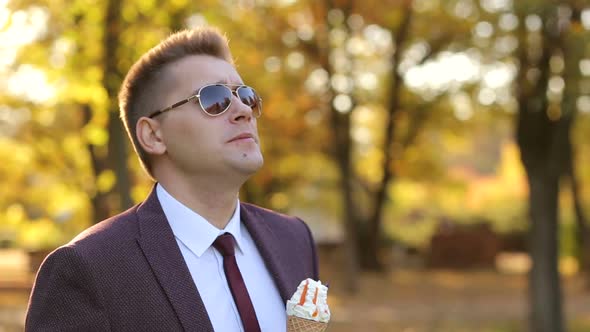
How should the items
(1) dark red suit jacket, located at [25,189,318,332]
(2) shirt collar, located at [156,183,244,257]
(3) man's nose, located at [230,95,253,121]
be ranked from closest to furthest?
(1) dark red suit jacket, located at [25,189,318,332], (2) shirt collar, located at [156,183,244,257], (3) man's nose, located at [230,95,253,121]

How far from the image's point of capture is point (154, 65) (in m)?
2.88

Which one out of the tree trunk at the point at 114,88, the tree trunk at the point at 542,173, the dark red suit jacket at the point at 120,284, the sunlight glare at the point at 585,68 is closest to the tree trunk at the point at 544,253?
the tree trunk at the point at 542,173

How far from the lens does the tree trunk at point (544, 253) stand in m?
12.7

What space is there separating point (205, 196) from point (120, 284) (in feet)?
1.66

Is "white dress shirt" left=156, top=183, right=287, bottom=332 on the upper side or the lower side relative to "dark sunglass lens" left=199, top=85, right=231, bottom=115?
lower

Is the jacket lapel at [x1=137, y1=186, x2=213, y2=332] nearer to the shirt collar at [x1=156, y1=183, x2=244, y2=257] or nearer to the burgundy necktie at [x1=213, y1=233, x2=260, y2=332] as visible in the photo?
the shirt collar at [x1=156, y1=183, x2=244, y2=257]

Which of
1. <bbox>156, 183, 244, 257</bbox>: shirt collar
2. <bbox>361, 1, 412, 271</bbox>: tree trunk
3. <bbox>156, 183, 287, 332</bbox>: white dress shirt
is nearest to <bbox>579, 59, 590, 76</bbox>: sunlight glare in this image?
<bbox>361, 1, 412, 271</bbox>: tree trunk

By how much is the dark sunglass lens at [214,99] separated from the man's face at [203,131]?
0.07 ft

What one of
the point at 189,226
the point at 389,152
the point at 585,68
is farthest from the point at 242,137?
the point at 389,152

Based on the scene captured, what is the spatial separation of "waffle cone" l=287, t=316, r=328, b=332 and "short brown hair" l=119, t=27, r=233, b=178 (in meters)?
0.83

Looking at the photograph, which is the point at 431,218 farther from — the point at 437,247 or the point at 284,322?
the point at 284,322

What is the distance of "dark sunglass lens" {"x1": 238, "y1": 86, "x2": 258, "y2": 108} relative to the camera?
115 inches

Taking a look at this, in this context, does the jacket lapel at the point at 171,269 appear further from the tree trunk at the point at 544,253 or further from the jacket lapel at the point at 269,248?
the tree trunk at the point at 544,253

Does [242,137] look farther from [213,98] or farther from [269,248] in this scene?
[269,248]
